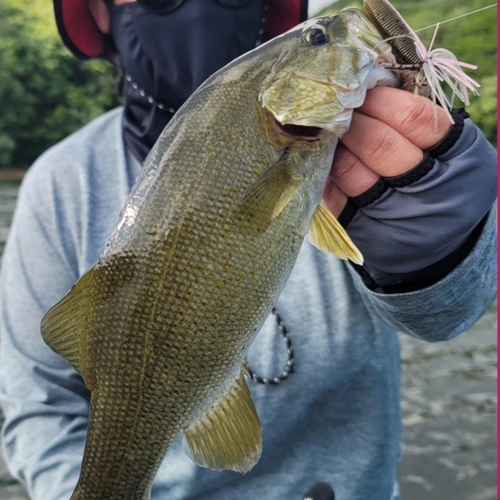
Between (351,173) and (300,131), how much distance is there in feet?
0.45

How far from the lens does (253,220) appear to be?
1.19 meters

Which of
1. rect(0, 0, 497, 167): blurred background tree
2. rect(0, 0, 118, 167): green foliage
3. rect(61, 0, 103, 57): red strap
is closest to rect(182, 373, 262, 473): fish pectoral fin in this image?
rect(61, 0, 103, 57): red strap

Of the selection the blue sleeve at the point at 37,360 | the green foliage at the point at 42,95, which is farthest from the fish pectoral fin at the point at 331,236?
the green foliage at the point at 42,95

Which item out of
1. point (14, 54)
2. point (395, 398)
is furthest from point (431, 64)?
point (14, 54)

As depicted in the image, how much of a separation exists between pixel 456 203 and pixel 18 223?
1400 mm

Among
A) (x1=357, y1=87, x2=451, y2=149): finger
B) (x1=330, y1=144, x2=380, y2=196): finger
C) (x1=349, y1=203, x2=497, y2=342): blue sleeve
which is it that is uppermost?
Answer: (x1=357, y1=87, x2=451, y2=149): finger

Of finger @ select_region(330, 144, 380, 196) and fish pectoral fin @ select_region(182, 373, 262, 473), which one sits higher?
finger @ select_region(330, 144, 380, 196)

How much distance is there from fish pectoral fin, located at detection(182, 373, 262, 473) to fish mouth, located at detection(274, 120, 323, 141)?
0.48 m

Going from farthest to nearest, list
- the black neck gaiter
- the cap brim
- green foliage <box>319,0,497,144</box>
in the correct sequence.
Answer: green foliage <box>319,0,497,144</box> → the cap brim → the black neck gaiter

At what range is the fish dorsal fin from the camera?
4.06 ft

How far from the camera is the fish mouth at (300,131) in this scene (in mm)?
1221

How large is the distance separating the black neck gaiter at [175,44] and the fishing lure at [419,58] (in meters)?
0.72

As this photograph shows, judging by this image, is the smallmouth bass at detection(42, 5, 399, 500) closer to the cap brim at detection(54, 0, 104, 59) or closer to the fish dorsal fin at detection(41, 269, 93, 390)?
the fish dorsal fin at detection(41, 269, 93, 390)

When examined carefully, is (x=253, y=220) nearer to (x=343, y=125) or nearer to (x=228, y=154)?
(x=228, y=154)
